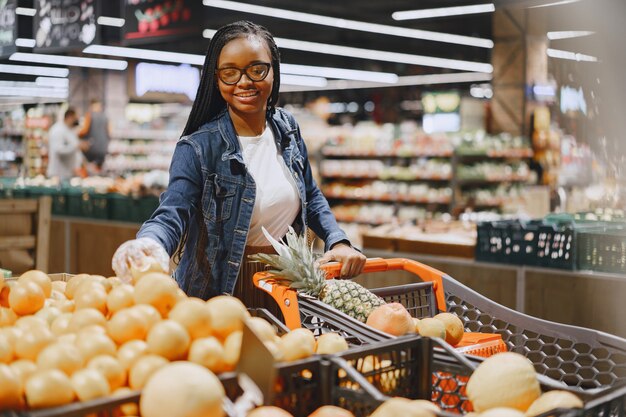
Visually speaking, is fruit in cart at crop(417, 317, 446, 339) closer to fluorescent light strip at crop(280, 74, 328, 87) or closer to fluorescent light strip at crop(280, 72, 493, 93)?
fluorescent light strip at crop(280, 74, 328, 87)

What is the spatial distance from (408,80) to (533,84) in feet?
40.5

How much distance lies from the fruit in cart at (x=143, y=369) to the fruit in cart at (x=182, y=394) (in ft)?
0.27

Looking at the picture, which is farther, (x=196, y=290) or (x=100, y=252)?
(x=100, y=252)

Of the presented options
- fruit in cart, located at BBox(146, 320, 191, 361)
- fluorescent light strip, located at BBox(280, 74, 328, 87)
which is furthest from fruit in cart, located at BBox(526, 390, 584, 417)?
fluorescent light strip, located at BBox(280, 74, 328, 87)

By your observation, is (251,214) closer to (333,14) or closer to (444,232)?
(444,232)

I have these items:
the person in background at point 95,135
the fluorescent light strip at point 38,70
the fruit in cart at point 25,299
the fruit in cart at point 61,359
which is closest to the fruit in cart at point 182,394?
the fruit in cart at point 61,359

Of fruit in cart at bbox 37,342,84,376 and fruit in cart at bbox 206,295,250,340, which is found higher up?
fruit in cart at bbox 206,295,250,340

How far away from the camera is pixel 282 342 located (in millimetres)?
1611

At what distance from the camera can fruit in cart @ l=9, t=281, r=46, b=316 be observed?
1.85 m

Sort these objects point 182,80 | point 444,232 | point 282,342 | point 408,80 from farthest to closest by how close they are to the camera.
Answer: point 408,80, point 182,80, point 444,232, point 282,342

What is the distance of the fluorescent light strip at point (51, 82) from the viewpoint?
24562 mm

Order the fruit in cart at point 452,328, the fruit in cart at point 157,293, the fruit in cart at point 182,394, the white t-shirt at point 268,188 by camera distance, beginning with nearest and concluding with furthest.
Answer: the fruit in cart at point 182,394 → the fruit in cart at point 157,293 → the fruit in cart at point 452,328 → the white t-shirt at point 268,188

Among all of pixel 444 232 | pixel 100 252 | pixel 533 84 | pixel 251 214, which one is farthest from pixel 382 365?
pixel 533 84

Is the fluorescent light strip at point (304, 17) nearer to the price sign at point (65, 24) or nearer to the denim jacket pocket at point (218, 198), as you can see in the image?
the price sign at point (65, 24)
